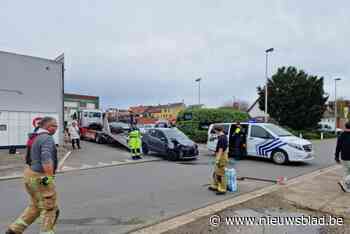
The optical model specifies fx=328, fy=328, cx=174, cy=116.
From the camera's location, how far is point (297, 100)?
4172 centimetres

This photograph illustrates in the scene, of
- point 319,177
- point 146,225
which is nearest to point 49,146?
point 146,225

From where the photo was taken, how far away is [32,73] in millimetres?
21141

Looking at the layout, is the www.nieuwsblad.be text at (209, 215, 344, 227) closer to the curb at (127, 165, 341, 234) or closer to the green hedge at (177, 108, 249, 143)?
the curb at (127, 165, 341, 234)

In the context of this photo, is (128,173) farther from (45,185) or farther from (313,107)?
(313,107)

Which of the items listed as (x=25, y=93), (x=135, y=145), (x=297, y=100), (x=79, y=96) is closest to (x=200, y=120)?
(x=135, y=145)

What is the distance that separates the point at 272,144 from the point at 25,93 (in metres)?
15.4

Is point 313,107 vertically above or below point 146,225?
above

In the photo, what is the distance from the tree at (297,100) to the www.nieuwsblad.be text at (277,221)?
37.9 m

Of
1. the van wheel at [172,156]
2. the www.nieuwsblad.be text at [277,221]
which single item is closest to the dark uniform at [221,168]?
the www.nieuwsblad.be text at [277,221]

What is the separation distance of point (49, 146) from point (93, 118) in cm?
2639

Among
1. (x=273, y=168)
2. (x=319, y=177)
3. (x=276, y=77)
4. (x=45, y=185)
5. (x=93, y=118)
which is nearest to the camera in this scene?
(x=45, y=185)

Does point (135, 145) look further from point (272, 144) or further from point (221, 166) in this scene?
point (221, 166)

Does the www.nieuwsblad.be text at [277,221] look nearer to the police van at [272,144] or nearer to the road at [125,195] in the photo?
the road at [125,195]

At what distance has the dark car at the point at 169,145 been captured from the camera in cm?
1598
